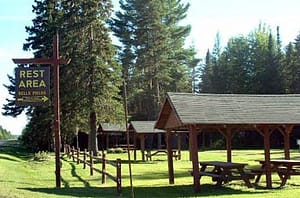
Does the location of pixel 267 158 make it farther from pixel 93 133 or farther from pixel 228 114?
pixel 93 133

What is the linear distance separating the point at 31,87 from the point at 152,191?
591 centimetres

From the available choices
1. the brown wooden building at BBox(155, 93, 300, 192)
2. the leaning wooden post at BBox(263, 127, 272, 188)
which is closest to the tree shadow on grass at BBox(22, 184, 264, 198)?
the brown wooden building at BBox(155, 93, 300, 192)

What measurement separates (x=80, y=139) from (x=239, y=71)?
20828 millimetres

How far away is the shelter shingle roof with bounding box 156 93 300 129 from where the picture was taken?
59.8 feet

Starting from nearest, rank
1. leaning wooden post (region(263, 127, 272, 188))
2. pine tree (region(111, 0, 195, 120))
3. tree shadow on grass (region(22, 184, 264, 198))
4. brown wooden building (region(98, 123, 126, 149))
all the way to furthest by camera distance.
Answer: tree shadow on grass (region(22, 184, 264, 198)) < leaning wooden post (region(263, 127, 272, 188)) < brown wooden building (region(98, 123, 126, 149)) < pine tree (region(111, 0, 195, 120))

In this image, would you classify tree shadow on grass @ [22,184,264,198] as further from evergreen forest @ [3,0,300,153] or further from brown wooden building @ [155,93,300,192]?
evergreen forest @ [3,0,300,153]

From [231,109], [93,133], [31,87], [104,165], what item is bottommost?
[104,165]

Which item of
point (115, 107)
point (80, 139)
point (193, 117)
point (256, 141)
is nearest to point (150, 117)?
point (80, 139)

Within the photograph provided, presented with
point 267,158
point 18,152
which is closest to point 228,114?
point 267,158

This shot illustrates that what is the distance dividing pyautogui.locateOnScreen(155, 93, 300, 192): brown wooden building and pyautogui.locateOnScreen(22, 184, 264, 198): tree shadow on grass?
27.4 inches

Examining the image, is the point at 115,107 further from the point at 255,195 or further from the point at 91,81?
the point at 255,195

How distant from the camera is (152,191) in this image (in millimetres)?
18016

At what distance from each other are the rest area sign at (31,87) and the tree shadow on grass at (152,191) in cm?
345

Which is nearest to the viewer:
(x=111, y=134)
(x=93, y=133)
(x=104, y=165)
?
(x=104, y=165)
